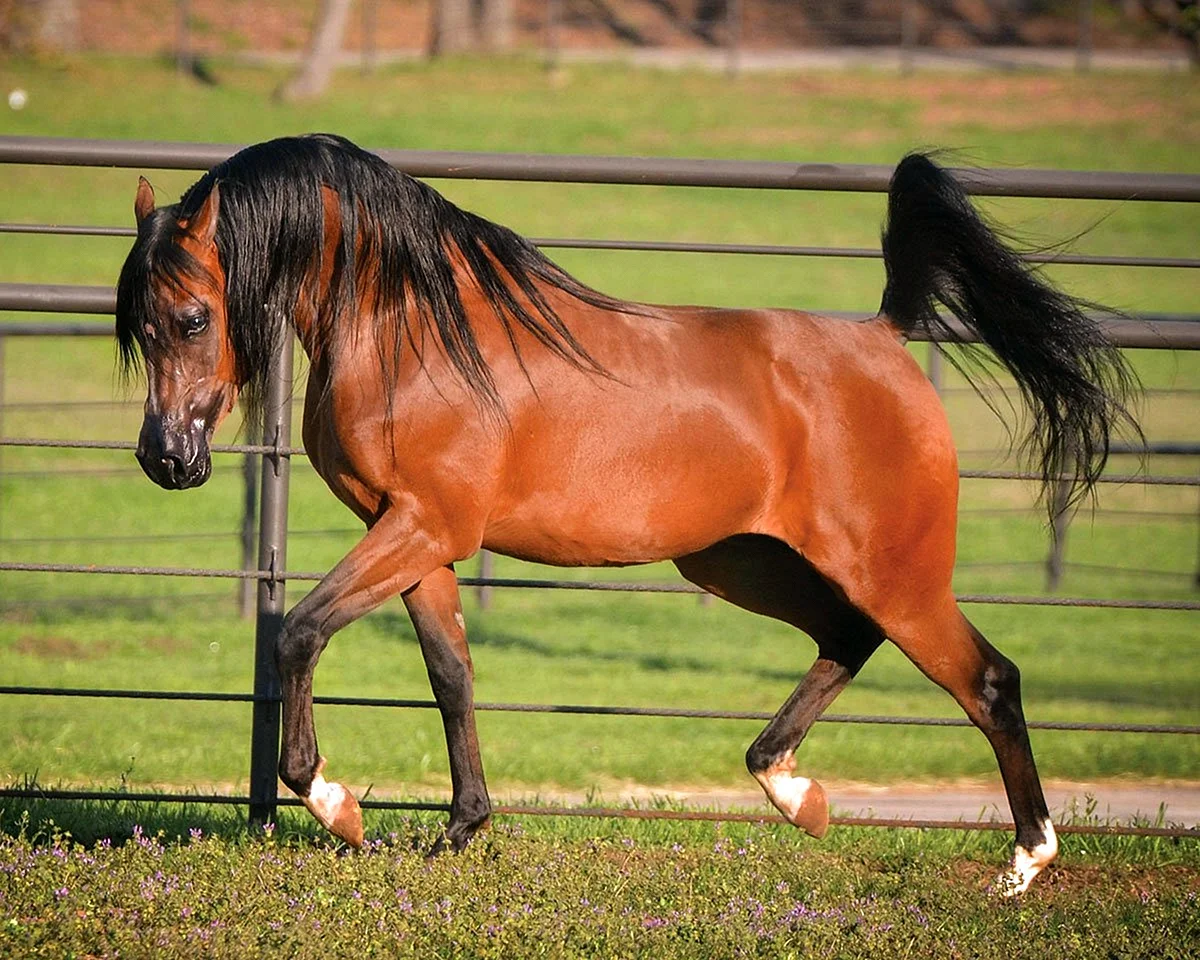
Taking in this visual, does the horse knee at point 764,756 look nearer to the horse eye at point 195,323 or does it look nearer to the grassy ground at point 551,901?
the grassy ground at point 551,901

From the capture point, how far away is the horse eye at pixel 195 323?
3.96 m

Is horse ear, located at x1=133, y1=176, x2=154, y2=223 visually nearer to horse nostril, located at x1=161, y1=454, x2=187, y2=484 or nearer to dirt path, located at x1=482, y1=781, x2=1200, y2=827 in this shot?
horse nostril, located at x1=161, y1=454, x2=187, y2=484

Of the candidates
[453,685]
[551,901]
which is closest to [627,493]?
[453,685]

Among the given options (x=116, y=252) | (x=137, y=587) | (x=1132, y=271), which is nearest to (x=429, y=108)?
(x=116, y=252)

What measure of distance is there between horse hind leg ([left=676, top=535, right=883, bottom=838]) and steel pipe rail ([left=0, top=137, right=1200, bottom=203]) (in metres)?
1.09

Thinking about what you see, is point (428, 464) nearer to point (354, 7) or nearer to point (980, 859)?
point (980, 859)

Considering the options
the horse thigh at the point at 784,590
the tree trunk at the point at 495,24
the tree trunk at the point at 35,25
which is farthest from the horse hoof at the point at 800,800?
the tree trunk at the point at 495,24

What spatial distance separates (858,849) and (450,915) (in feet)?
5.23

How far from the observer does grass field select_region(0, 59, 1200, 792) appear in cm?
795

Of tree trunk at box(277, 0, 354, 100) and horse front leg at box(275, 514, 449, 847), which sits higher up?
horse front leg at box(275, 514, 449, 847)

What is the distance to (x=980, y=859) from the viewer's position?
505cm

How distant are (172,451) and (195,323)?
31 cm

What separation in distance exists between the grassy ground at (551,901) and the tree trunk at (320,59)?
26903mm

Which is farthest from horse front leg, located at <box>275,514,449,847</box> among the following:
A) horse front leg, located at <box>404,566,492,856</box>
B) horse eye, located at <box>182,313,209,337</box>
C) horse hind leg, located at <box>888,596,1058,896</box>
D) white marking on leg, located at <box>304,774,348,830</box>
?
horse hind leg, located at <box>888,596,1058,896</box>
